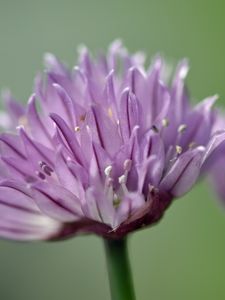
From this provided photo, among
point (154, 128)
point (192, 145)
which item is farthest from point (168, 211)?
point (154, 128)

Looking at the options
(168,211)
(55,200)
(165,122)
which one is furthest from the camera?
(168,211)

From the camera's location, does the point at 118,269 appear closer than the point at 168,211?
Yes

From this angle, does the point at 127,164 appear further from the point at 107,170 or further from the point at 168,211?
the point at 168,211

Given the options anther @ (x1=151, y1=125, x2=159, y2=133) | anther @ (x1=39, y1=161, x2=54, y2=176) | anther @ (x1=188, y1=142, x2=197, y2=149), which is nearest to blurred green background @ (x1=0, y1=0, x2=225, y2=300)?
anther @ (x1=188, y1=142, x2=197, y2=149)

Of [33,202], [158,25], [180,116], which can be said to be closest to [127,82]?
[180,116]

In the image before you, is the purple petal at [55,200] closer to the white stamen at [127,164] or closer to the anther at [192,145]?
the white stamen at [127,164]

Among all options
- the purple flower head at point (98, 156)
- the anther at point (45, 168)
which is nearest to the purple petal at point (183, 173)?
the purple flower head at point (98, 156)

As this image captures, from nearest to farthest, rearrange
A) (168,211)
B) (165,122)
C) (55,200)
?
(55,200) → (165,122) → (168,211)
